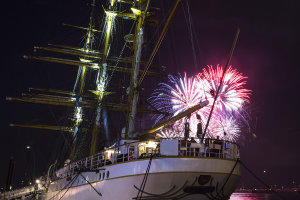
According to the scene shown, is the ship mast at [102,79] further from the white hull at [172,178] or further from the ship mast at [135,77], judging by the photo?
the white hull at [172,178]

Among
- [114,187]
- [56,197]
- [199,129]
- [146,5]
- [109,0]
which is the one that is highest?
[109,0]

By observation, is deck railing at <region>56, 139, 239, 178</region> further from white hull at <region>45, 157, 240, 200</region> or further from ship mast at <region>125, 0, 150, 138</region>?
ship mast at <region>125, 0, 150, 138</region>

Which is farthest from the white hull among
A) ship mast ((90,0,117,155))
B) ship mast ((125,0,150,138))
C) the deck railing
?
ship mast ((90,0,117,155))

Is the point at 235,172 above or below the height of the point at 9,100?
below

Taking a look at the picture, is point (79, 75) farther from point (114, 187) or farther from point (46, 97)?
point (114, 187)

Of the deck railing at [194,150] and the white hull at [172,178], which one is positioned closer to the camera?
the white hull at [172,178]

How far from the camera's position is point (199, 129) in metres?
16.9

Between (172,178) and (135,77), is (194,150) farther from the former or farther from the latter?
(135,77)

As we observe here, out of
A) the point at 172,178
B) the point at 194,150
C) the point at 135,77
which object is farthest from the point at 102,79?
the point at 172,178

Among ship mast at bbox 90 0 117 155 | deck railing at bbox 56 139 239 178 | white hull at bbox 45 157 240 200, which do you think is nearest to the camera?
white hull at bbox 45 157 240 200

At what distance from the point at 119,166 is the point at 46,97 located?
83.9ft

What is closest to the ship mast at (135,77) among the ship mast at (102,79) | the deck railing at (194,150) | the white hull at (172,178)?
the deck railing at (194,150)

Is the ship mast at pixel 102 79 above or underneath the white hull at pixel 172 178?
above

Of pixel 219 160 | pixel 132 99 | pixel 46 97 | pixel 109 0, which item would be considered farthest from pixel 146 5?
pixel 46 97
